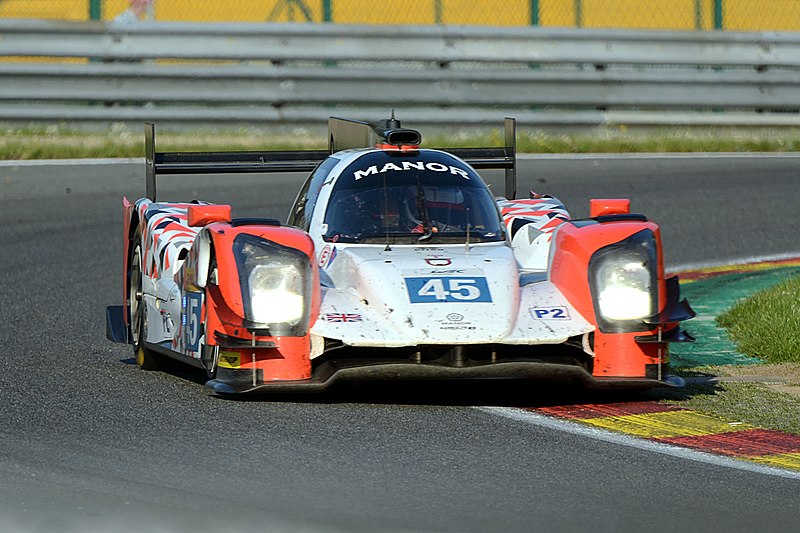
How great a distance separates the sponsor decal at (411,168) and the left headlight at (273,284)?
106 centimetres

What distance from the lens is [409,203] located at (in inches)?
314

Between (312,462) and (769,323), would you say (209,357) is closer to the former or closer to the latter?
(312,462)

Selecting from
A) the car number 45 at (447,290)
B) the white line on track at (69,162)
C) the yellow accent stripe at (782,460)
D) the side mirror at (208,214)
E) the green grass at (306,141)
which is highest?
the green grass at (306,141)

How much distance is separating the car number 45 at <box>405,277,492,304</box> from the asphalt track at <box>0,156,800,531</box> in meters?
0.48

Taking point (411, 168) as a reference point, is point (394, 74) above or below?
above

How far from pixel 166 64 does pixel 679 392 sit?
375 inches

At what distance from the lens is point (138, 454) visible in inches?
233

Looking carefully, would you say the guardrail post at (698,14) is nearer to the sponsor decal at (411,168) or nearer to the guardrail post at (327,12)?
the guardrail post at (327,12)

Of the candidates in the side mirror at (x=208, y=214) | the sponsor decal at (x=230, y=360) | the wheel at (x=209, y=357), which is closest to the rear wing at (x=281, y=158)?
the side mirror at (x=208, y=214)

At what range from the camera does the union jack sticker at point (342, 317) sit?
6953 millimetres

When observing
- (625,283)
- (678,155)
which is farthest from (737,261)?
(625,283)

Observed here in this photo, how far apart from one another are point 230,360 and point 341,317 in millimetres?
536

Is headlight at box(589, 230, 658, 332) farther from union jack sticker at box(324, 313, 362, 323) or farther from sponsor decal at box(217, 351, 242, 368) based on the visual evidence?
sponsor decal at box(217, 351, 242, 368)

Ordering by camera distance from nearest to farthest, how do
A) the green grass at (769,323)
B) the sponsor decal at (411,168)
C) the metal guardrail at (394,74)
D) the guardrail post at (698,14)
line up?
1. the sponsor decal at (411,168)
2. the green grass at (769,323)
3. the metal guardrail at (394,74)
4. the guardrail post at (698,14)
